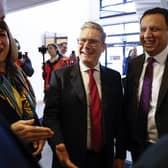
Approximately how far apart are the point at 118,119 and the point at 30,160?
127 centimetres

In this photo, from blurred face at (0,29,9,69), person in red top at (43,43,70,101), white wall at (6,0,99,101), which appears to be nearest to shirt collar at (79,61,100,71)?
blurred face at (0,29,9,69)

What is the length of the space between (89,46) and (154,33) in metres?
0.39

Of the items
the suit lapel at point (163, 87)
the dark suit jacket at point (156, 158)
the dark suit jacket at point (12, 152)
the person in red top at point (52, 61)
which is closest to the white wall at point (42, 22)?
the person in red top at point (52, 61)

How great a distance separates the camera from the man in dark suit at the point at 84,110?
1.65 m

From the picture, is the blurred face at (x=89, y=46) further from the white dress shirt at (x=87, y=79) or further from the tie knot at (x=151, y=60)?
the tie knot at (x=151, y=60)

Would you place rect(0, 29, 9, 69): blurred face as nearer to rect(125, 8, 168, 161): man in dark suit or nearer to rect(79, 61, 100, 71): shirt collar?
rect(79, 61, 100, 71): shirt collar

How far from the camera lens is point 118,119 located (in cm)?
179

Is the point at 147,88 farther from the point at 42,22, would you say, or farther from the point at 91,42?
the point at 42,22

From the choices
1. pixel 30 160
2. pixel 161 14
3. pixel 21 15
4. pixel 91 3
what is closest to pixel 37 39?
pixel 21 15

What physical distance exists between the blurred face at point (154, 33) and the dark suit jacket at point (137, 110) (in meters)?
0.11

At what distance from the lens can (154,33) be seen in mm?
1735

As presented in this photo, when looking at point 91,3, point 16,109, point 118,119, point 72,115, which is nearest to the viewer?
point 16,109

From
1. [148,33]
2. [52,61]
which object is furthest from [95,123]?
[52,61]

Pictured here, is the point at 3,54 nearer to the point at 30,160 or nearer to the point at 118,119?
the point at 118,119
